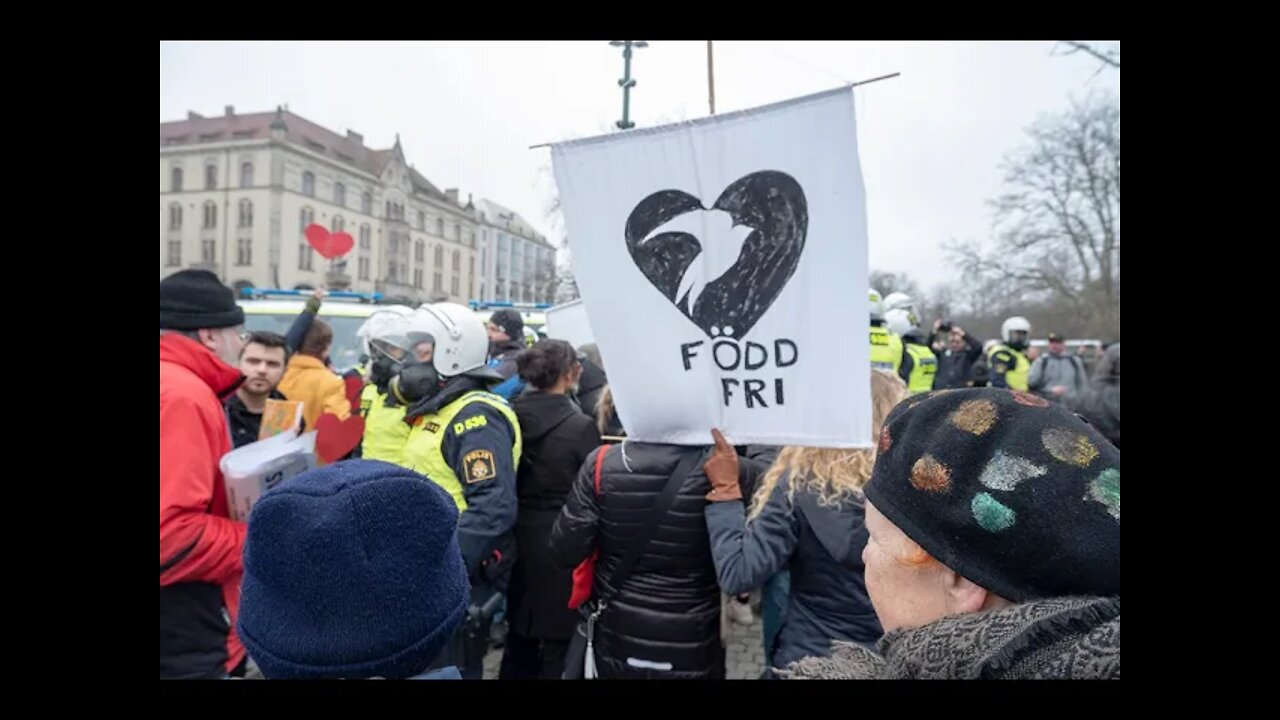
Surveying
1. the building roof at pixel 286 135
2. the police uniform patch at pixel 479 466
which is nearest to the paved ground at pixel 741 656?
the police uniform patch at pixel 479 466

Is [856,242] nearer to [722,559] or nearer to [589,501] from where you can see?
[722,559]

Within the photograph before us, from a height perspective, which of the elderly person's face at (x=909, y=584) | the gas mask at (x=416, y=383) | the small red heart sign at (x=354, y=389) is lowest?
the elderly person's face at (x=909, y=584)

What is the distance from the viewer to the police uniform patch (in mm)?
2957

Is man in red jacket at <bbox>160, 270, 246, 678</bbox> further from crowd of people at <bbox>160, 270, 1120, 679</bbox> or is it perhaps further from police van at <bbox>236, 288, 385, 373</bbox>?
police van at <bbox>236, 288, 385, 373</bbox>

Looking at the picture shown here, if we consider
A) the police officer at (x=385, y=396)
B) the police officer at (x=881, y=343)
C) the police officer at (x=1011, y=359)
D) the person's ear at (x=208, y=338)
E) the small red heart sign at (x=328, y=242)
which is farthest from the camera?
the small red heart sign at (x=328, y=242)

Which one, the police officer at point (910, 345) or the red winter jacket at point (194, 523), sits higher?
the police officer at point (910, 345)

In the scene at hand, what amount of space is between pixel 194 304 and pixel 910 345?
294 inches

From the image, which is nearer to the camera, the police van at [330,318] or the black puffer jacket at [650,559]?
the black puffer jacket at [650,559]

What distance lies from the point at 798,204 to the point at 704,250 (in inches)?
14.8

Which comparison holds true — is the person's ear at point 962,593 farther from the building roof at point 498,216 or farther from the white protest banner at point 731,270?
the building roof at point 498,216

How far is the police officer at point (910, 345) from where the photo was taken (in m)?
Answer: 8.00

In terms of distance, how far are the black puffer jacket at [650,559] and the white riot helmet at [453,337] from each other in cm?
101

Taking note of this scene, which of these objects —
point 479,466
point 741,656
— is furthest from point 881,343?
point 479,466

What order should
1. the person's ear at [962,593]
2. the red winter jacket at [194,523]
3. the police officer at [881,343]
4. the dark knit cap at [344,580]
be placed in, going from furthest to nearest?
the police officer at [881,343], the red winter jacket at [194,523], the dark knit cap at [344,580], the person's ear at [962,593]
